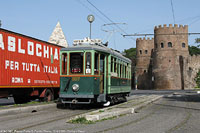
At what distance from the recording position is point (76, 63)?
1486 centimetres

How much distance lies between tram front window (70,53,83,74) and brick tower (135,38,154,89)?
71.1 meters

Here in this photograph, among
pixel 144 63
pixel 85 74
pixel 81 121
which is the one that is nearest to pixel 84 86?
pixel 85 74

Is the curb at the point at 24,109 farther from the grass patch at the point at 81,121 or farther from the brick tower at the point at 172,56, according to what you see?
the brick tower at the point at 172,56

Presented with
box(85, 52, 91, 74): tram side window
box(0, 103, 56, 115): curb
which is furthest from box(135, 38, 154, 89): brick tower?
box(85, 52, 91, 74): tram side window

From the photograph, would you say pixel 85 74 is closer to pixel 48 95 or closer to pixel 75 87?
pixel 75 87

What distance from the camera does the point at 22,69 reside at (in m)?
17.2

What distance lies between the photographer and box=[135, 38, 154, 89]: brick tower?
8650 centimetres

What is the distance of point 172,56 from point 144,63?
1388cm

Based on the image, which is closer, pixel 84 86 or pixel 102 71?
pixel 84 86

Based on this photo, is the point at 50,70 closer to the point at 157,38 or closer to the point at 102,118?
the point at 102,118

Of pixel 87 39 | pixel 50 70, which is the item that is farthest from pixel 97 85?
pixel 50 70

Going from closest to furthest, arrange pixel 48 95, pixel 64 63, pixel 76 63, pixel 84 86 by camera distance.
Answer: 1. pixel 84 86
2. pixel 76 63
3. pixel 64 63
4. pixel 48 95

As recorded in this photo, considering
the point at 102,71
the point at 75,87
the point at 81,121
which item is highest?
the point at 102,71

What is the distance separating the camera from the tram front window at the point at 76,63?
48.3 feet
